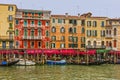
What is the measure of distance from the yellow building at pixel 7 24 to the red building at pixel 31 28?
34.9 inches

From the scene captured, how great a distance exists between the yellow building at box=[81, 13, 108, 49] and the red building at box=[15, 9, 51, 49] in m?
8.13

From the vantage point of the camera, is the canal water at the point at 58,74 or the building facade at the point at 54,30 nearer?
the canal water at the point at 58,74

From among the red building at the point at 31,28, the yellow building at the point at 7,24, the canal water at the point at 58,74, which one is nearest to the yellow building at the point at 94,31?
the red building at the point at 31,28

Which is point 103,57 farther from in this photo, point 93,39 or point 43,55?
point 43,55

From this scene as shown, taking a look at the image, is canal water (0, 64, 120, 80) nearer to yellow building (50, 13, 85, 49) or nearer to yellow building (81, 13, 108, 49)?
yellow building (50, 13, 85, 49)

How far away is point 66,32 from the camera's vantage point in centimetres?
6938

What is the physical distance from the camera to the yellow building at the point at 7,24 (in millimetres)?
65188

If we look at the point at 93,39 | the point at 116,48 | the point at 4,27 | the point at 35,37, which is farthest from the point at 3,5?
the point at 116,48

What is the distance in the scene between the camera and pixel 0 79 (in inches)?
1464

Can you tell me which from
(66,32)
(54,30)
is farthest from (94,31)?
(54,30)

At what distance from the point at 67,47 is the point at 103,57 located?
7.15m

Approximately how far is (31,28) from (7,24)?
4.25m

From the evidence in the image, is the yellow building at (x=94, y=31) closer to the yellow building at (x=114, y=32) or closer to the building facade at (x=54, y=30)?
the building facade at (x=54, y=30)

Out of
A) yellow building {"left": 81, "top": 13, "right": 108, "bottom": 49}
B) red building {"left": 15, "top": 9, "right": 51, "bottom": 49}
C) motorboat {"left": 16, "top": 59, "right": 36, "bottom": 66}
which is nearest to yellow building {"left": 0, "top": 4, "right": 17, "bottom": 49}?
red building {"left": 15, "top": 9, "right": 51, "bottom": 49}
